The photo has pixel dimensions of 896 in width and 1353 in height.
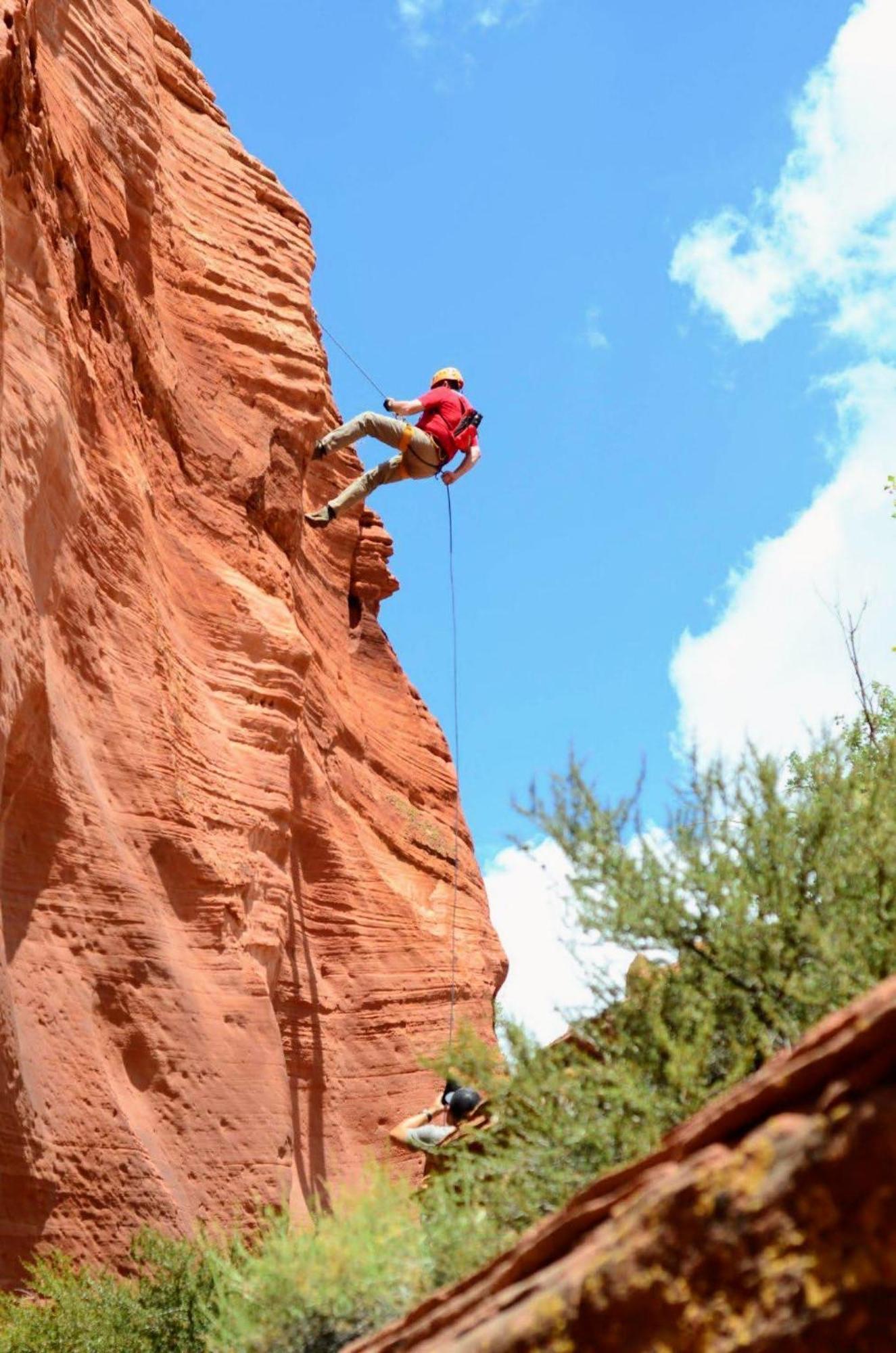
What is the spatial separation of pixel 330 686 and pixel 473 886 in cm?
447

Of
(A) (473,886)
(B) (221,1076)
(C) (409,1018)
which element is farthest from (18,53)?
(A) (473,886)

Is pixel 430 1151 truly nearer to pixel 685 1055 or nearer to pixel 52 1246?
pixel 685 1055

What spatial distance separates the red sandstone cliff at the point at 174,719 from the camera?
11.8m

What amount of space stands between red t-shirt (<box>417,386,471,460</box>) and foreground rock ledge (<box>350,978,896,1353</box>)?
1198 cm

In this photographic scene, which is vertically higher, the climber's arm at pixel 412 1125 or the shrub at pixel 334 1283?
the climber's arm at pixel 412 1125

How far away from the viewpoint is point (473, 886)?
74.8 feet

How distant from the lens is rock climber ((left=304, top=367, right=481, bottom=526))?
15859mm

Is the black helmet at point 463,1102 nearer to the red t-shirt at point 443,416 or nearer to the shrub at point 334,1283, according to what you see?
the shrub at point 334,1283

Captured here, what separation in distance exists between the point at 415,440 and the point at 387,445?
11.2 inches

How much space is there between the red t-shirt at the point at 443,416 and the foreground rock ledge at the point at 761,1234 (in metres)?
12.0

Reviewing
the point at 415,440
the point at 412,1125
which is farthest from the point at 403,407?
the point at 412,1125

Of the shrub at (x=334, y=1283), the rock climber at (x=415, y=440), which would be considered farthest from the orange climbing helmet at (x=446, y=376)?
the shrub at (x=334, y=1283)

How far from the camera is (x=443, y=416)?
16.1 metres

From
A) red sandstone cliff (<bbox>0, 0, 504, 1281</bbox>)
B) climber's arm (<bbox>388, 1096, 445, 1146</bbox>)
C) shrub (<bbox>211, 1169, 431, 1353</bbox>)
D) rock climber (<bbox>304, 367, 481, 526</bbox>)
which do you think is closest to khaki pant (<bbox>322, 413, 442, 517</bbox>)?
rock climber (<bbox>304, 367, 481, 526</bbox>)
